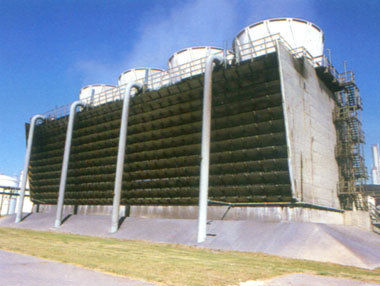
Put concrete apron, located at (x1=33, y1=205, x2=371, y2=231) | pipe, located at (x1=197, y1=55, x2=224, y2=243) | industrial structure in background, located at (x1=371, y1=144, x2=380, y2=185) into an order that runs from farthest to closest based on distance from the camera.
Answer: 1. industrial structure in background, located at (x1=371, y1=144, x2=380, y2=185)
2. concrete apron, located at (x1=33, y1=205, x2=371, y2=231)
3. pipe, located at (x1=197, y1=55, x2=224, y2=243)

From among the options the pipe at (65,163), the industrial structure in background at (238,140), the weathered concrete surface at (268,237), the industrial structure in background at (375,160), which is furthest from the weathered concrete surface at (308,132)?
the industrial structure in background at (375,160)

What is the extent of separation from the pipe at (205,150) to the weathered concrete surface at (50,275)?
1176cm

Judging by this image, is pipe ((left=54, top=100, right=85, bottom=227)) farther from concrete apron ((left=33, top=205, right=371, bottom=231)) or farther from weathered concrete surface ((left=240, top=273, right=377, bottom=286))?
weathered concrete surface ((left=240, top=273, right=377, bottom=286))

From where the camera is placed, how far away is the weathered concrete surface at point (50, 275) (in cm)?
681

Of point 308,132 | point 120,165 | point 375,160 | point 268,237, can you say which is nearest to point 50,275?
point 268,237

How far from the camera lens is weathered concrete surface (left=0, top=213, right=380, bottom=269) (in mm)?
15682

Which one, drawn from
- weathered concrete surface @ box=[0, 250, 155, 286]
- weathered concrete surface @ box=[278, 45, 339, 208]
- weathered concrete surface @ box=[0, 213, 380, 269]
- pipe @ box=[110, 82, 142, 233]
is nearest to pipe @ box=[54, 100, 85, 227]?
weathered concrete surface @ box=[0, 213, 380, 269]

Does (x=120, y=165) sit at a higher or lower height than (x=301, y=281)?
higher

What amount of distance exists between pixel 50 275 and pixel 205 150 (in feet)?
46.8

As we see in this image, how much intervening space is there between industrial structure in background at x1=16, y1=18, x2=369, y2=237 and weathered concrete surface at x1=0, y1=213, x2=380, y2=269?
146 cm

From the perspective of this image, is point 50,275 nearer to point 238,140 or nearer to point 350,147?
point 238,140

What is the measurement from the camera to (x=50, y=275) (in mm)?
7535

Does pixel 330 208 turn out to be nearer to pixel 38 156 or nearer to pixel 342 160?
pixel 342 160

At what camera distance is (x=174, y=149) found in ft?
83.9
